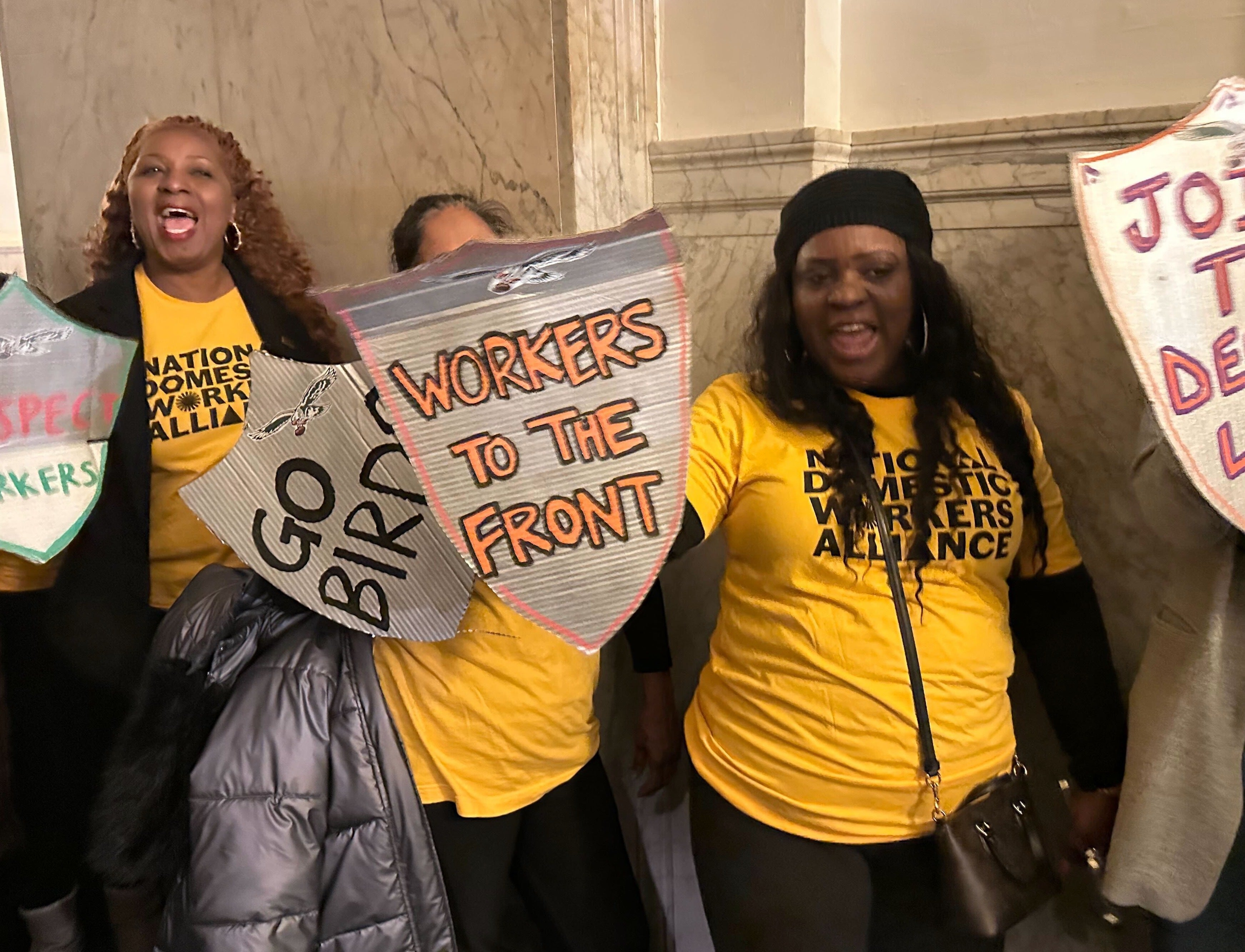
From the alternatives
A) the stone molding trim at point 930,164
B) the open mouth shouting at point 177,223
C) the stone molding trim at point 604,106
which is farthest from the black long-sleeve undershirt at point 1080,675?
the open mouth shouting at point 177,223

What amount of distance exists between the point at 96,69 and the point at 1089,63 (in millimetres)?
2277

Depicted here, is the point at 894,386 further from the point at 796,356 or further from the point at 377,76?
the point at 377,76

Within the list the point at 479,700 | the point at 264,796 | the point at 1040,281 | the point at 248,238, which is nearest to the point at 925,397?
the point at 1040,281

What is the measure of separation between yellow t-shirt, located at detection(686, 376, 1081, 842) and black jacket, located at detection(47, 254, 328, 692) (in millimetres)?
992

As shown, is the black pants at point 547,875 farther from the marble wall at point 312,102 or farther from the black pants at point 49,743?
the marble wall at point 312,102

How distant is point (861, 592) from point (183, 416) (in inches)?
47.4

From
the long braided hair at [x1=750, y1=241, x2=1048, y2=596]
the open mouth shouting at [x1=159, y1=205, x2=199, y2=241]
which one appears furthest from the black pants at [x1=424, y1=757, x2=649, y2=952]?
the open mouth shouting at [x1=159, y1=205, x2=199, y2=241]

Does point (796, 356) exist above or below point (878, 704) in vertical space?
above

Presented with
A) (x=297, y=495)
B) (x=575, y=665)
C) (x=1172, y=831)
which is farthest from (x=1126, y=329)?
(x=297, y=495)

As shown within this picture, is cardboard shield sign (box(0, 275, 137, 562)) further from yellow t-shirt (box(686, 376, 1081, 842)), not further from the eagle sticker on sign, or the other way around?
the eagle sticker on sign

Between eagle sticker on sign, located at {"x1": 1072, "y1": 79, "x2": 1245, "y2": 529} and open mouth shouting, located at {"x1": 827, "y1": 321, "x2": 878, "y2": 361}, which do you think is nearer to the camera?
eagle sticker on sign, located at {"x1": 1072, "y1": 79, "x2": 1245, "y2": 529}

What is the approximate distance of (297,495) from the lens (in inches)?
44.9

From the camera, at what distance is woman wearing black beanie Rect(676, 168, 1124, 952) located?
1.22 m

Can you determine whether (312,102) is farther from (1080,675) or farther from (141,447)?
(1080,675)
